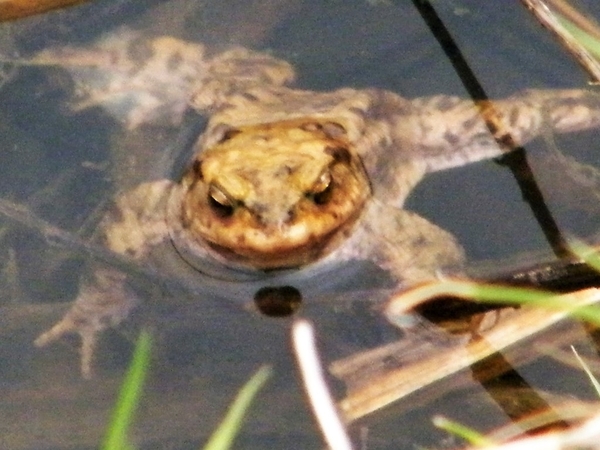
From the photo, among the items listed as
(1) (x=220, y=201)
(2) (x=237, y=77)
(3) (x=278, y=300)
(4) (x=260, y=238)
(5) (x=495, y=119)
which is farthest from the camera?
(2) (x=237, y=77)

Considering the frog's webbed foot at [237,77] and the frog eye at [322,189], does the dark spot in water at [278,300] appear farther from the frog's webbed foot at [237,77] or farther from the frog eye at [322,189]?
the frog's webbed foot at [237,77]

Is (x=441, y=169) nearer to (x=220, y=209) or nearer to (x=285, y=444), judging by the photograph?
(x=220, y=209)

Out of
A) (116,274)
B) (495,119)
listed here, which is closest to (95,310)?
(116,274)

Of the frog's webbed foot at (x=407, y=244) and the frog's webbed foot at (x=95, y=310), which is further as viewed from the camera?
the frog's webbed foot at (x=407, y=244)

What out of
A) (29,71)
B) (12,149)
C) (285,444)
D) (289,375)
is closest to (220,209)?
(289,375)

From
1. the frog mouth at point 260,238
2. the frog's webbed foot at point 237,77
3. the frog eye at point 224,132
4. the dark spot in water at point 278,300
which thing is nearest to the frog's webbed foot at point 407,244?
the frog mouth at point 260,238

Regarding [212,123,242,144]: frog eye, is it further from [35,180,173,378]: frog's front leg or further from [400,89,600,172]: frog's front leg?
[400,89,600,172]: frog's front leg

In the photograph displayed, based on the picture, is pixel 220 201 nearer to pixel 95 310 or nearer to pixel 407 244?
pixel 95 310
